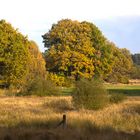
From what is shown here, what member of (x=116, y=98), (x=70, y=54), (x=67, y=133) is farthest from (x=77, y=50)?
(x=67, y=133)

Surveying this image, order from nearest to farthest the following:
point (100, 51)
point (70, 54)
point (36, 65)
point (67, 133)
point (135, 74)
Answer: point (67, 133)
point (36, 65)
point (70, 54)
point (100, 51)
point (135, 74)

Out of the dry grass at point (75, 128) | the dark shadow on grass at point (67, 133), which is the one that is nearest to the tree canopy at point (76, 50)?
the dry grass at point (75, 128)

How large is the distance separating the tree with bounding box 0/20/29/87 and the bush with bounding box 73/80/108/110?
97.0ft

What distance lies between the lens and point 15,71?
196 feet

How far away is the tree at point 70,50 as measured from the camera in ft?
267

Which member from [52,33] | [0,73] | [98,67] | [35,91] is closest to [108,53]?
[98,67]

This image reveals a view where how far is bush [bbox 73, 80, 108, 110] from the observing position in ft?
95.5

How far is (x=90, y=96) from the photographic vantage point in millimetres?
29391

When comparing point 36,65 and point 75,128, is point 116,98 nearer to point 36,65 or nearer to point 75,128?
point 75,128

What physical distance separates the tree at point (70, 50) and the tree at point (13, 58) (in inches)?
797

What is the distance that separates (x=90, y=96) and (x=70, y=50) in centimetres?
5305

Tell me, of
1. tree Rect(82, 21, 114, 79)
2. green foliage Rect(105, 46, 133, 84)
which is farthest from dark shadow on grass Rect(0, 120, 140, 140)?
green foliage Rect(105, 46, 133, 84)

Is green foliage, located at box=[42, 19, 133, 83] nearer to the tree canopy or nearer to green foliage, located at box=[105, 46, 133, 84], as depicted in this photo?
the tree canopy

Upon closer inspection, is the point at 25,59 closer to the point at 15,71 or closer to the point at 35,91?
the point at 15,71
